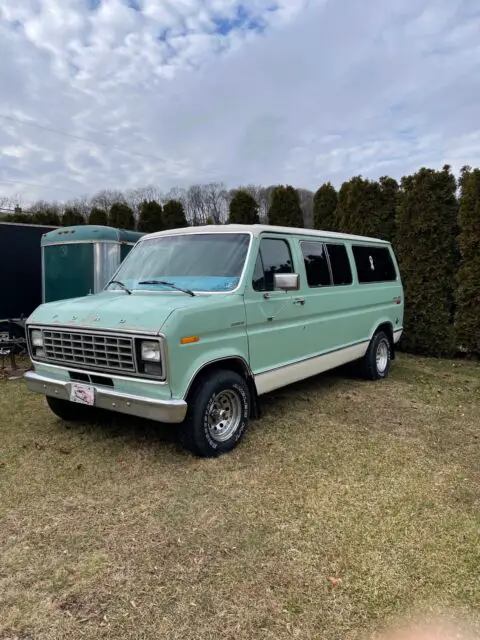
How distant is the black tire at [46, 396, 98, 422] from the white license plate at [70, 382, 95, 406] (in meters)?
0.82

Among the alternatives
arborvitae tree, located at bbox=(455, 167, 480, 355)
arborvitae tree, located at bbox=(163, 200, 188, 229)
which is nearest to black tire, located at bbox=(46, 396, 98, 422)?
arborvitae tree, located at bbox=(455, 167, 480, 355)

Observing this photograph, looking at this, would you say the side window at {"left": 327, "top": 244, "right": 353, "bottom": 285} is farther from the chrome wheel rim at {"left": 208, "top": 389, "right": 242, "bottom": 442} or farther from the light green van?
the chrome wheel rim at {"left": 208, "top": 389, "right": 242, "bottom": 442}

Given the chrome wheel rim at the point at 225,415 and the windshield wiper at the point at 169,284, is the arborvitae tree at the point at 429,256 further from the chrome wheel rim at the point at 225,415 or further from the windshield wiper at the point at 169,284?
the windshield wiper at the point at 169,284

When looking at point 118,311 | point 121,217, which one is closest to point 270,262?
point 118,311

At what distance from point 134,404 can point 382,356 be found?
4771 mm

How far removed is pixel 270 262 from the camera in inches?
195

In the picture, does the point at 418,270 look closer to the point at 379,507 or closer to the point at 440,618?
the point at 379,507

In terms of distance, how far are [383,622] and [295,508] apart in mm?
1123

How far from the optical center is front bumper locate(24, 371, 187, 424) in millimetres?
3740

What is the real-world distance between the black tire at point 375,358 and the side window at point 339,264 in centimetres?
125

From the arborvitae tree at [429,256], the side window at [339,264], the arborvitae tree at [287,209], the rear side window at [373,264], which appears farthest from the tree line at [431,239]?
the side window at [339,264]

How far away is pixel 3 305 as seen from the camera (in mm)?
9172

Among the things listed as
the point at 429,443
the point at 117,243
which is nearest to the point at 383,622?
the point at 429,443

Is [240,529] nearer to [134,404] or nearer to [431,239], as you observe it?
[134,404]
